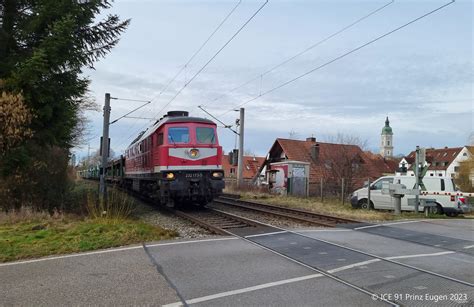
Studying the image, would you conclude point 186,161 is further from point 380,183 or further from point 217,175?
point 380,183

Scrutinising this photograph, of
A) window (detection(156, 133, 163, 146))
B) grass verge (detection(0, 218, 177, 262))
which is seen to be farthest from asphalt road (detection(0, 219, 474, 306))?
window (detection(156, 133, 163, 146))

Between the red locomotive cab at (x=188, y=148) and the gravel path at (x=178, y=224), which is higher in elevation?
the red locomotive cab at (x=188, y=148)

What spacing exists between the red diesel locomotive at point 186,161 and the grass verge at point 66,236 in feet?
14.4

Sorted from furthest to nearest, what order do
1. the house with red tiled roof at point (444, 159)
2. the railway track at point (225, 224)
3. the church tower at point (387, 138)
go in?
the church tower at point (387, 138) → the house with red tiled roof at point (444, 159) → the railway track at point (225, 224)

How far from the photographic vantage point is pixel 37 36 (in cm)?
1319

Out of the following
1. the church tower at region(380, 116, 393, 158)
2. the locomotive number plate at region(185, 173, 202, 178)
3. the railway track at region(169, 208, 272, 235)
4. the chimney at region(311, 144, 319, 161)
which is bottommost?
the railway track at region(169, 208, 272, 235)

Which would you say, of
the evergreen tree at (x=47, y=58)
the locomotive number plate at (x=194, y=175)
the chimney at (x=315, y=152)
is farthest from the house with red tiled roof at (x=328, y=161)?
the evergreen tree at (x=47, y=58)

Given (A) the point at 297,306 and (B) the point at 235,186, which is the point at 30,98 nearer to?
(A) the point at 297,306

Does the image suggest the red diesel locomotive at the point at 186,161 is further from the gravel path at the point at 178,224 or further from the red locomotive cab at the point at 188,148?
the gravel path at the point at 178,224

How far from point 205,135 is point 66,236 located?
7.78 metres

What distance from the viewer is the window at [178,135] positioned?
15997 mm

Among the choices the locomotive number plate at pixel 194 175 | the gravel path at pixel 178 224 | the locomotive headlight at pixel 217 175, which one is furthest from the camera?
the locomotive headlight at pixel 217 175

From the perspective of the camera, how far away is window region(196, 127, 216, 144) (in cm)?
1638

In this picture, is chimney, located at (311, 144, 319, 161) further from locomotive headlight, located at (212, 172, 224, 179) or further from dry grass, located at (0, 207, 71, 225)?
dry grass, located at (0, 207, 71, 225)
